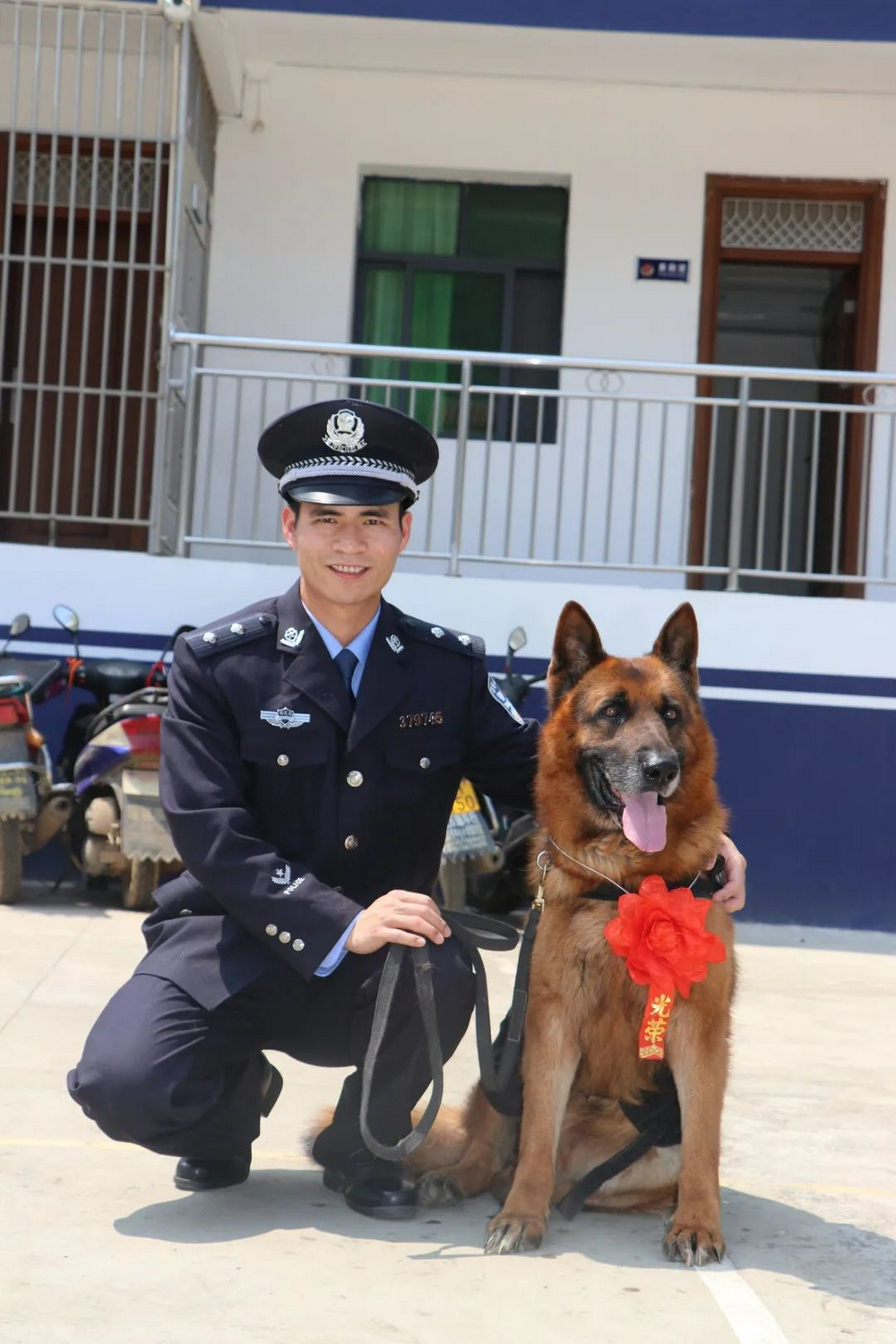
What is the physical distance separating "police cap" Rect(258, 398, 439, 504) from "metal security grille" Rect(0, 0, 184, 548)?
454cm

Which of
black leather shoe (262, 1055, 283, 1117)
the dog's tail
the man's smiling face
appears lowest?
the dog's tail

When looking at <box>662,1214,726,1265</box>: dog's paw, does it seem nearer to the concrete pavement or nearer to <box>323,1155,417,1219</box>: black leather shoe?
the concrete pavement

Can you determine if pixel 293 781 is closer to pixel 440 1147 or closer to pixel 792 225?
pixel 440 1147

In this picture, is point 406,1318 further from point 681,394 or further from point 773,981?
point 681,394

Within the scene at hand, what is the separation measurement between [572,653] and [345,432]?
0.70 metres

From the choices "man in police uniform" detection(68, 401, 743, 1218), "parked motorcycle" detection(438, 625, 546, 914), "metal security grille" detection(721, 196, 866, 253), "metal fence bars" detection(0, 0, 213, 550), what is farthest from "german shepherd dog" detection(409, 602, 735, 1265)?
"metal security grille" detection(721, 196, 866, 253)

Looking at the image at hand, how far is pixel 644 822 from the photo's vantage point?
121 inches

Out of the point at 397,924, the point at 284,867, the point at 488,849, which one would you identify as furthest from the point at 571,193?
the point at 397,924

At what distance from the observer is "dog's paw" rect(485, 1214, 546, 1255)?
112 inches

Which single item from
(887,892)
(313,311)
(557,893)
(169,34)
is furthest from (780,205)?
(557,893)

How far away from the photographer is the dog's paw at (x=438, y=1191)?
3139 mm

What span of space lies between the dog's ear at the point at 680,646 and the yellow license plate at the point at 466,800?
2664 mm

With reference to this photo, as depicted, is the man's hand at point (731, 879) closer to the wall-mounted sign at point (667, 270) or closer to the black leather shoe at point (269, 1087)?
the black leather shoe at point (269, 1087)

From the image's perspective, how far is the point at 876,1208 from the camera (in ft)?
10.8
